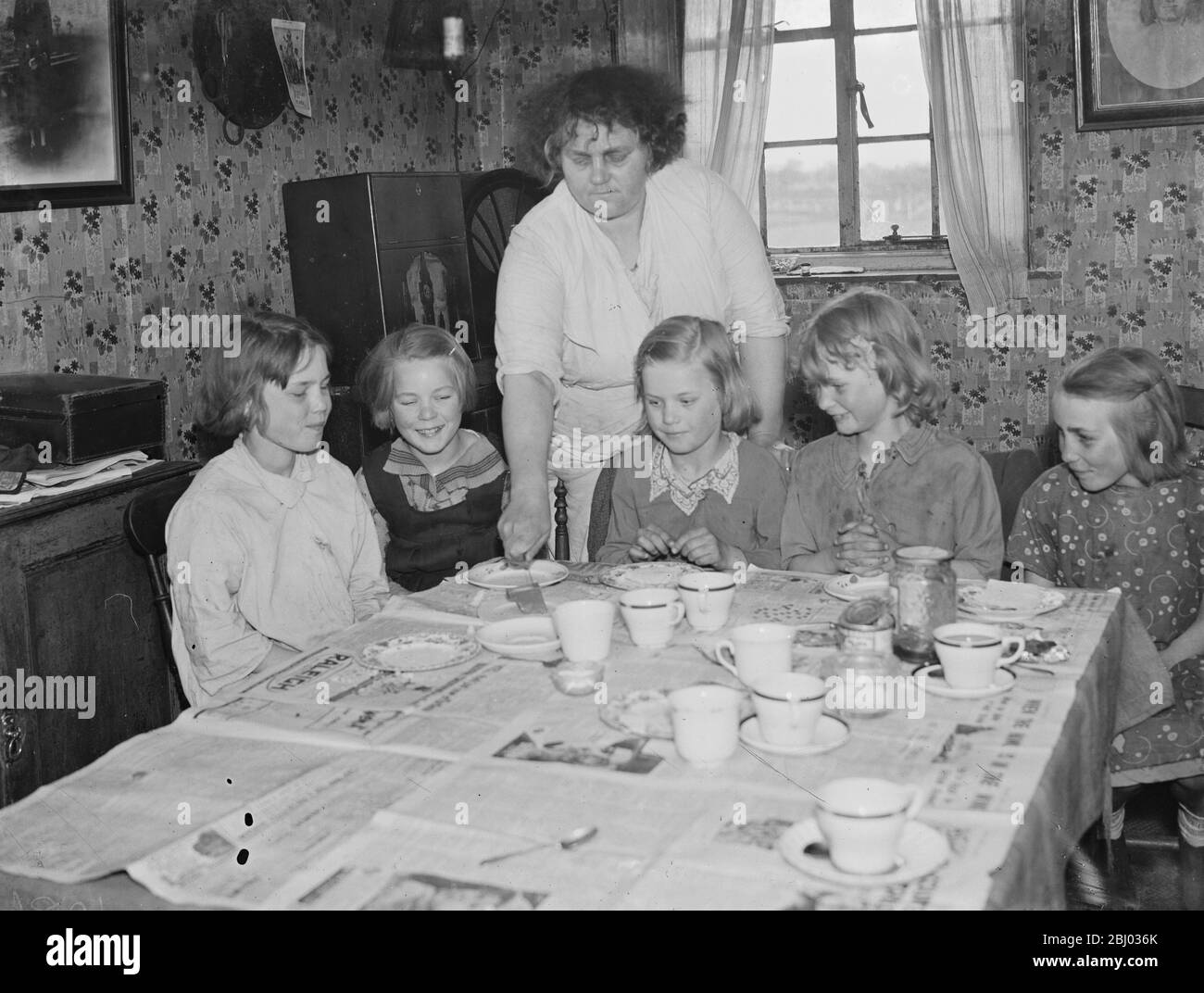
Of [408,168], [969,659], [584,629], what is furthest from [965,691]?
[408,168]

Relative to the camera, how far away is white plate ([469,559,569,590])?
231 centimetres

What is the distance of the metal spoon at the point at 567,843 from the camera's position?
4.01 ft

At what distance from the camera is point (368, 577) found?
2.69 m

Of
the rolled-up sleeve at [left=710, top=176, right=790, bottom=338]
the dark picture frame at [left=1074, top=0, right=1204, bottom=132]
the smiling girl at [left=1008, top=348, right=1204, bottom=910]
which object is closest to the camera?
the smiling girl at [left=1008, top=348, right=1204, bottom=910]

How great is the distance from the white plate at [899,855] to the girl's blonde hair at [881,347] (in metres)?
1.44

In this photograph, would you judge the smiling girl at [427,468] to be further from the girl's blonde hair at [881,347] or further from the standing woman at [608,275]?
the girl's blonde hair at [881,347]

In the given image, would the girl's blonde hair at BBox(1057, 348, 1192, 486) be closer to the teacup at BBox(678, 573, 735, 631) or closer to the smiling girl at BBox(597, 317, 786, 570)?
the smiling girl at BBox(597, 317, 786, 570)

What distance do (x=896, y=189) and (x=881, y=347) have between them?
2.93 m

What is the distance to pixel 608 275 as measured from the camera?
297 centimetres

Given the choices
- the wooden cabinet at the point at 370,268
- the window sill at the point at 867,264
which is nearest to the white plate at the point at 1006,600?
the wooden cabinet at the point at 370,268

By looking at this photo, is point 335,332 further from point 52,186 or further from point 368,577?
point 368,577

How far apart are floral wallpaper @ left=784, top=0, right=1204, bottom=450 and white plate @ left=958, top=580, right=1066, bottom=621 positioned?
2.83 meters

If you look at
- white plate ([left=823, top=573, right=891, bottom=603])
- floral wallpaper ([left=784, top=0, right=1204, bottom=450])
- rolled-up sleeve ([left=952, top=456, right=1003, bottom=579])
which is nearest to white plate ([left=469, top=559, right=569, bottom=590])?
white plate ([left=823, top=573, right=891, bottom=603])

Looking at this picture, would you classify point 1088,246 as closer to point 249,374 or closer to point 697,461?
point 697,461
